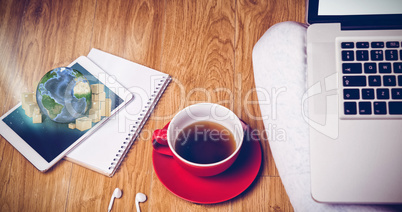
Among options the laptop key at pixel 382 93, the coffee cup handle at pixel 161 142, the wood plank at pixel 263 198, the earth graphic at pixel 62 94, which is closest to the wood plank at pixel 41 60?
the earth graphic at pixel 62 94

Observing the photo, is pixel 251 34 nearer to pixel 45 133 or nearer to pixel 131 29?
pixel 131 29

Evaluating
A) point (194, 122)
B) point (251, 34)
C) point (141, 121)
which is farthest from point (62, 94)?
point (251, 34)

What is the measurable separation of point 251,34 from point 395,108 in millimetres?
340

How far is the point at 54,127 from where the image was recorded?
61 cm

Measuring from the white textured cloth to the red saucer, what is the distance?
1.9 inches

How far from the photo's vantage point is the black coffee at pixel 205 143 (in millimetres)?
540

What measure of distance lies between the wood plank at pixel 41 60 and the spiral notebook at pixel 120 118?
5 cm

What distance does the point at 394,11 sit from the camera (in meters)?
0.51

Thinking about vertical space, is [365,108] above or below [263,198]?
above

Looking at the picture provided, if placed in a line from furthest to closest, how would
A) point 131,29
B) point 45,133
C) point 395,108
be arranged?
point 131,29, point 45,133, point 395,108

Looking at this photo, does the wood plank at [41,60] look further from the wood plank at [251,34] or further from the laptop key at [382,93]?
the laptop key at [382,93]

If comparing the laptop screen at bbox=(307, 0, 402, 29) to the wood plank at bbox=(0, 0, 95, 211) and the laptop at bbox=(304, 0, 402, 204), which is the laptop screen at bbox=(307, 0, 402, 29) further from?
the wood plank at bbox=(0, 0, 95, 211)

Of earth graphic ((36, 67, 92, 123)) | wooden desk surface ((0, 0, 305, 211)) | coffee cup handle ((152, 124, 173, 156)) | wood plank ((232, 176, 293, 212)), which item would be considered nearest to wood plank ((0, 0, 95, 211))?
wooden desk surface ((0, 0, 305, 211))

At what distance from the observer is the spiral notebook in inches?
23.1
